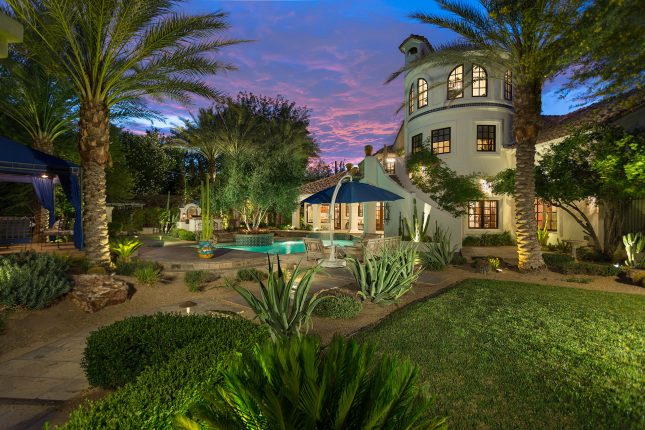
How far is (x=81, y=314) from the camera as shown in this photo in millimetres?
6578

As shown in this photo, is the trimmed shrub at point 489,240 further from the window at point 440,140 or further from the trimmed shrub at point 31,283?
the trimmed shrub at point 31,283

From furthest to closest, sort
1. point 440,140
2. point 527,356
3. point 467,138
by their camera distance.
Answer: point 440,140 → point 467,138 → point 527,356

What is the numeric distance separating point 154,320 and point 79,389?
0.98 metres

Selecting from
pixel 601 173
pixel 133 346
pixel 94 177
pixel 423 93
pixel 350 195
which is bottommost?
pixel 133 346

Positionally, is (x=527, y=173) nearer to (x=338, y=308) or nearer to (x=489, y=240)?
(x=489, y=240)

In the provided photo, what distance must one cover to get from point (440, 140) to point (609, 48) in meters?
10.5

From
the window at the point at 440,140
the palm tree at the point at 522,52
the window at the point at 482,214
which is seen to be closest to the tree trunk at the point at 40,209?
the palm tree at the point at 522,52

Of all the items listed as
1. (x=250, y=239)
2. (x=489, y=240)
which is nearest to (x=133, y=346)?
(x=250, y=239)

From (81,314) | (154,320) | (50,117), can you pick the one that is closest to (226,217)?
(50,117)

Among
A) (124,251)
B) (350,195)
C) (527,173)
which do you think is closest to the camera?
(124,251)

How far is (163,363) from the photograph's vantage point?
263 cm

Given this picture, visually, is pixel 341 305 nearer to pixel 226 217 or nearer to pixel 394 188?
pixel 394 188

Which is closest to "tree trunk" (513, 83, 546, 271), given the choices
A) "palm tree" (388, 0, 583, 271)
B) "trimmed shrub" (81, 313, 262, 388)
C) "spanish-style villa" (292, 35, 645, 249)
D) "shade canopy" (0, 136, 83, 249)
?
"palm tree" (388, 0, 583, 271)

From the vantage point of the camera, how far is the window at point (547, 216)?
17.0 m
